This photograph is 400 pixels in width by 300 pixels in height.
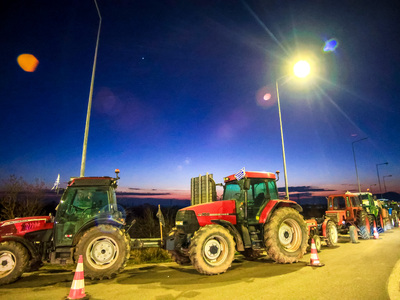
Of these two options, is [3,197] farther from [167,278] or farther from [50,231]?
[167,278]

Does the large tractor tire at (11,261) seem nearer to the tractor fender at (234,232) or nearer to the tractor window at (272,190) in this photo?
the tractor fender at (234,232)

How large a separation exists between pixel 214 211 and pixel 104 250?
304cm

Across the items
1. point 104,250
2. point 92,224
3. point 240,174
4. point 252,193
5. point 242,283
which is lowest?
point 242,283

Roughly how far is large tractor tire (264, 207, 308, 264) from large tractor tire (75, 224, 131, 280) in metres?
3.83

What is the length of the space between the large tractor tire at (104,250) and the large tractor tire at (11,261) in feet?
3.98

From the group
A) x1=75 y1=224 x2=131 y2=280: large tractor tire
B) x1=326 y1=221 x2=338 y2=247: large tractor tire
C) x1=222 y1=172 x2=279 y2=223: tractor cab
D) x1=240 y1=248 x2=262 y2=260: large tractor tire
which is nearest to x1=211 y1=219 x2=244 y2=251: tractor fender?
x1=222 y1=172 x2=279 y2=223: tractor cab

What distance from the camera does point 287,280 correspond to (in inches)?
205

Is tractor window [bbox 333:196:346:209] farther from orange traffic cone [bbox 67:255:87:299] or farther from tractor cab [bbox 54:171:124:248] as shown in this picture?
orange traffic cone [bbox 67:255:87:299]

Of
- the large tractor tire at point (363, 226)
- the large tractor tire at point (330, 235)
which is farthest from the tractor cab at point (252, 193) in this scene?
the large tractor tire at point (363, 226)

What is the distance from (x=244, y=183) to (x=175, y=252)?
2.94m

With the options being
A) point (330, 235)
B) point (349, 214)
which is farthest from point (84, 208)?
point (349, 214)

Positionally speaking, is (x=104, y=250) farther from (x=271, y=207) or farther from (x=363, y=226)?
(x=363, y=226)

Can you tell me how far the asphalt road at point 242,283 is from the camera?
443 centimetres

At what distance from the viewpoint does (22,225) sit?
5887 mm
